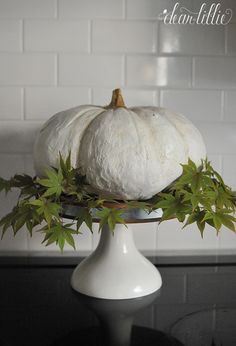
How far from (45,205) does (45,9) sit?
0.52m

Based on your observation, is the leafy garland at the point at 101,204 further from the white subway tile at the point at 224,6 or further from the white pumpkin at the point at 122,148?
the white subway tile at the point at 224,6

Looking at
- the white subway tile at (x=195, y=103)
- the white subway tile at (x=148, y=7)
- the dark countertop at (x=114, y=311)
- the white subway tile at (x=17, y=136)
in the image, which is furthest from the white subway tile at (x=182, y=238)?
the white subway tile at (x=148, y=7)

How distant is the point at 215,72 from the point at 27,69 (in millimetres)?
405

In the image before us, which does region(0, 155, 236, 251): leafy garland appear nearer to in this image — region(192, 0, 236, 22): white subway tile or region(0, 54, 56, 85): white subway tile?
region(0, 54, 56, 85): white subway tile

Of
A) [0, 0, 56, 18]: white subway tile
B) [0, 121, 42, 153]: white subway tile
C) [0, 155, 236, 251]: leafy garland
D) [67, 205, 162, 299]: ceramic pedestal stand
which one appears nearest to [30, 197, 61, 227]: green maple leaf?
[0, 155, 236, 251]: leafy garland

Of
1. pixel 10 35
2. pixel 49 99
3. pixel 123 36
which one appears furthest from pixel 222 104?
pixel 10 35

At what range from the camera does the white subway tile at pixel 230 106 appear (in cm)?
108

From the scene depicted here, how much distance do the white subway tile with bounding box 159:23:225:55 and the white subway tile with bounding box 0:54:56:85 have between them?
242mm

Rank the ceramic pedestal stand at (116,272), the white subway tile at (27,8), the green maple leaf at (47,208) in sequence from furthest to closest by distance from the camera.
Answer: the white subway tile at (27,8) → the ceramic pedestal stand at (116,272) → the green maple leaf at (47,208)

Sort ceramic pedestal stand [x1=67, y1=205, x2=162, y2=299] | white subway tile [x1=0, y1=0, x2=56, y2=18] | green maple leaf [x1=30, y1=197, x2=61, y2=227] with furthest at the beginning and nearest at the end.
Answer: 1. white subway tile [x1=0, y1=0, x2=56, y2=18]
2. ceramic pedestal stand [x1=67, y1=205, x2=162, y2=299]
3. green maple leaf [x1=30, y1=197, x2=61, y2=227]

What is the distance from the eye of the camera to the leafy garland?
2.22 ft

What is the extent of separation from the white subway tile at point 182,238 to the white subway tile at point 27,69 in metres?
0.41

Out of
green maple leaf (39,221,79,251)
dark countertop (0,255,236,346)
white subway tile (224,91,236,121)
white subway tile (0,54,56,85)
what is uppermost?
white subway tile (0,54,56,85)

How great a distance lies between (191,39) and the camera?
1.05 metres
